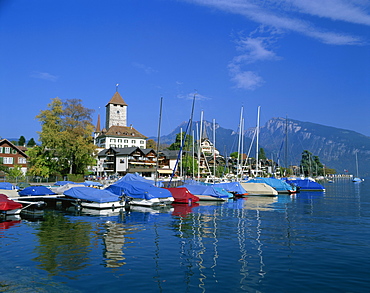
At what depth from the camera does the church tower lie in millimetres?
161413

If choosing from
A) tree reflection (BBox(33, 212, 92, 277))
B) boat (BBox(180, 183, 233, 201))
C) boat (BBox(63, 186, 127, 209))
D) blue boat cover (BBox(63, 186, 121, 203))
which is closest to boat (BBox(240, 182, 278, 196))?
boat (BBox(180, 183, 233, 201))

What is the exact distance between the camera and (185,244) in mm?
19609

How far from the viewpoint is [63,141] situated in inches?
2586

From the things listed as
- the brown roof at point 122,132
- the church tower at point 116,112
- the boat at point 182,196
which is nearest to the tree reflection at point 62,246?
the boat at point 182,196

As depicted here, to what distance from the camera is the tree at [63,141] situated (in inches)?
2581

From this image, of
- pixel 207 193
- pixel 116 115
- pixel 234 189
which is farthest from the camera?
pixel 116 115

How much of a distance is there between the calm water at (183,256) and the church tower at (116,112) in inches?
5345

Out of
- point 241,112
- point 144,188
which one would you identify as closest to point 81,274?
point 144,188

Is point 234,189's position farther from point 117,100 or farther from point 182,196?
point 117,100

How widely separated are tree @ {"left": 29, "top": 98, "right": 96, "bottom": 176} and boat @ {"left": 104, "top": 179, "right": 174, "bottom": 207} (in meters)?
29.4

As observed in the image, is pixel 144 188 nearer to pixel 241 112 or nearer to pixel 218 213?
pixel 218 213

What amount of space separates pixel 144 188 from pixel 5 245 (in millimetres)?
21125

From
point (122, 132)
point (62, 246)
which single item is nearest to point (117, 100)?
point (122, 132)

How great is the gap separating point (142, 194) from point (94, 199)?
5810 millimetres
